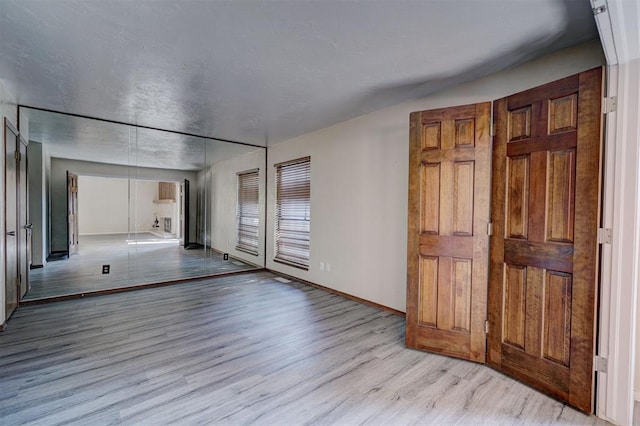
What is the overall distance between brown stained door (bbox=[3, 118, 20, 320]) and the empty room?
0.05 meters

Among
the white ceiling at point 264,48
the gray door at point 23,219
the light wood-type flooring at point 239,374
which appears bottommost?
the light wood-type flooring at point 239,374

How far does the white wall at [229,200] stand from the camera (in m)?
5.70

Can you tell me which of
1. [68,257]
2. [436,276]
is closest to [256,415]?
[436,276]

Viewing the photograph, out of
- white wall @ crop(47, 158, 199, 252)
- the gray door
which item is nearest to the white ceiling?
the gray door

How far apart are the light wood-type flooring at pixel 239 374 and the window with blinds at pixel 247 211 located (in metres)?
2.54

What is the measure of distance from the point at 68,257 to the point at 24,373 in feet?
11.7

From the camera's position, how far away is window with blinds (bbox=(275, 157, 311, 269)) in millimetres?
5094

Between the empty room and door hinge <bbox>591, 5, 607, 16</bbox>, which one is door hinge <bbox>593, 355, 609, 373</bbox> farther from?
door hinge <bbox>591, 5, 607, 16</bbox>

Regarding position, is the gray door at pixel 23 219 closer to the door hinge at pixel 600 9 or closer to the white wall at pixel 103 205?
the white wall at pixel 103 205

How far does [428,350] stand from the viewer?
106 inches

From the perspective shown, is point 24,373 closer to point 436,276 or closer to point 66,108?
point 66,108

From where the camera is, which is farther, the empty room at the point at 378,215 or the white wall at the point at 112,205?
the white wall at the point at 112,205

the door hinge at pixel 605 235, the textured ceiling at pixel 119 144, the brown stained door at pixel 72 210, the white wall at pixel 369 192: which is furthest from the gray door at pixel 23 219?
the door hinge at pixel 605 235

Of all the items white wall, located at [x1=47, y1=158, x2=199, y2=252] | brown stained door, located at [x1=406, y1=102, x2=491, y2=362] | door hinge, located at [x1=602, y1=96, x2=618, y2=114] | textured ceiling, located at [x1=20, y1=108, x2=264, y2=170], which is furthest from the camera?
white wall, located at [x1=47, y1=158, x2=199, y2=252]
